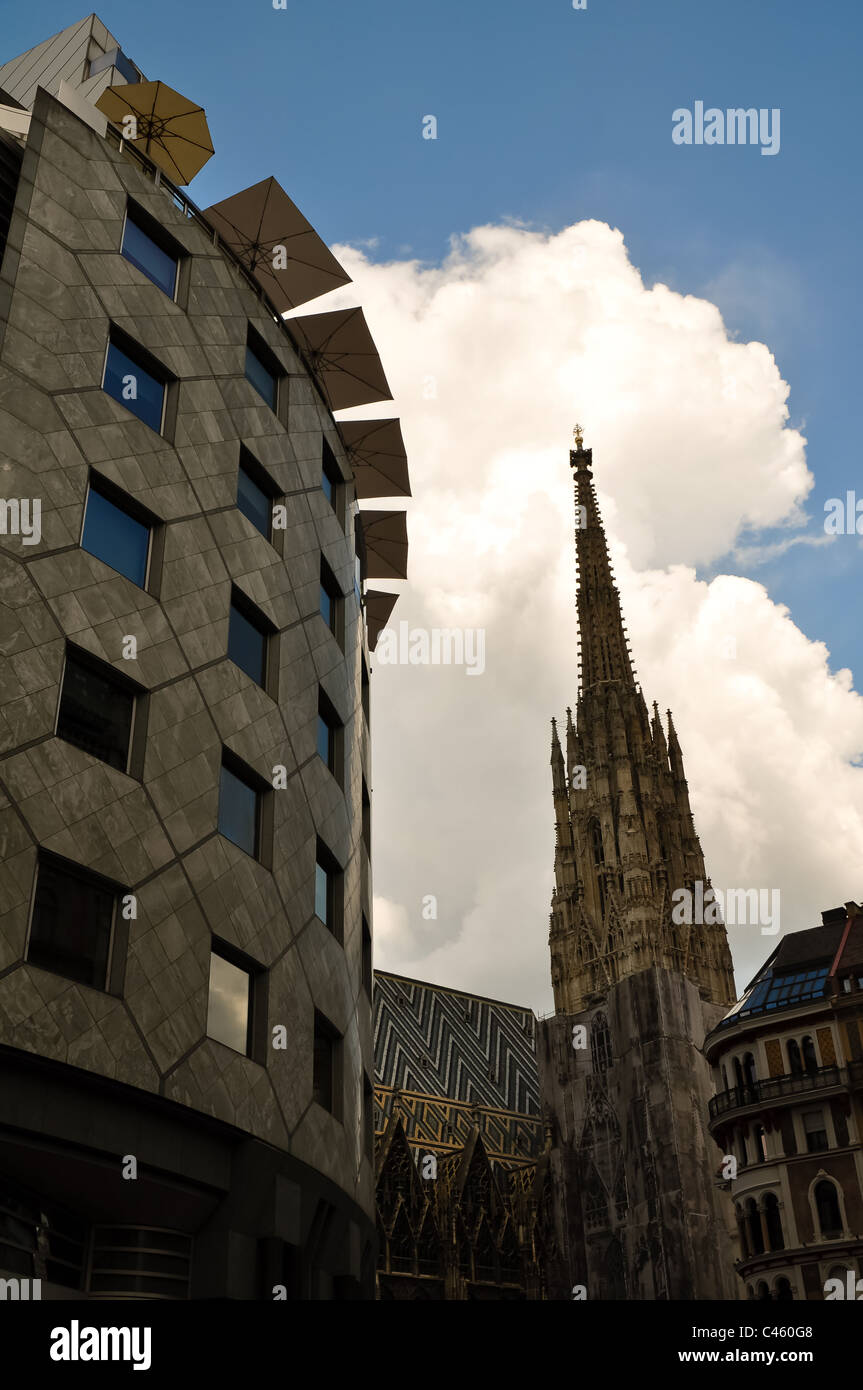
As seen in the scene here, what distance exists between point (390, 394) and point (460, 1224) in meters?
67.0

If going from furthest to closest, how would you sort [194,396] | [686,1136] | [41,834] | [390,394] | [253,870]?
[686,1136], [390,394], [194,396], [253,870], [41,834]

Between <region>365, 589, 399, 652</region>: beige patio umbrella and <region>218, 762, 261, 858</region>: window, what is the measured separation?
736 inches

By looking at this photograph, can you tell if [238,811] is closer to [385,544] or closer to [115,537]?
[115,537]

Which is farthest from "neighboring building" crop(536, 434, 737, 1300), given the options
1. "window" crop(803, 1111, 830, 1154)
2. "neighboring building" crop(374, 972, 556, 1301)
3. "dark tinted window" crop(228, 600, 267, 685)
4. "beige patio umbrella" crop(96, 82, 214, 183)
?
"beige patio umbrella" crop(96, 82, 214, 183)

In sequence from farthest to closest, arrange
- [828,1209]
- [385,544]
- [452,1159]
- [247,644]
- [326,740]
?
[452,1159] → [385,544] → [828,1209] → [326,740] → [247,644]

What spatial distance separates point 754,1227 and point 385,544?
2666 centimetres

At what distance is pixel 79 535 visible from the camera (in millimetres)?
20312

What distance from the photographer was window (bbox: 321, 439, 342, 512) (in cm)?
3300

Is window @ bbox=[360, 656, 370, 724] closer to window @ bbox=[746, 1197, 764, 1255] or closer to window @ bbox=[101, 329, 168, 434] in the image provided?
window @ bbox=[101, 329, 168, 434]

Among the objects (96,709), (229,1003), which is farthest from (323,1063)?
(96,709)

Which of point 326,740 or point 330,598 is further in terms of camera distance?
point 330,598

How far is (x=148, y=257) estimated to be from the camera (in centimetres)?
2505
